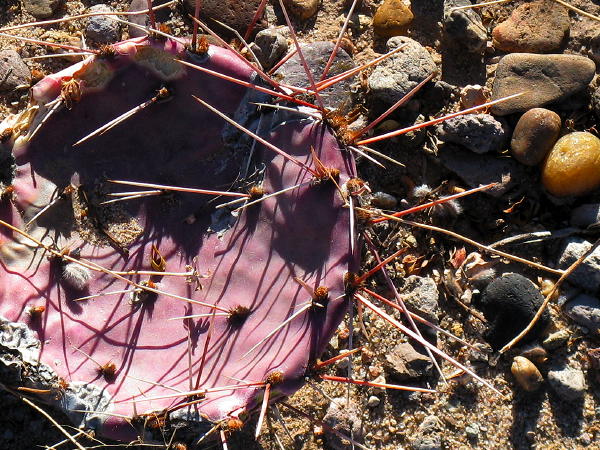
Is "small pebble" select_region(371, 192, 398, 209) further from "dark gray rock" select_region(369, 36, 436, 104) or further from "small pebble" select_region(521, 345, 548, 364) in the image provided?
"small pebble" select_region(521, 345, 548, 364)

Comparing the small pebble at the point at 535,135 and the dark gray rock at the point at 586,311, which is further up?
the small pebble at the point at 535,135

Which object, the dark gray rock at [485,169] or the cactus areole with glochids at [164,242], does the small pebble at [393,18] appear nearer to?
the dark gray rock at [485,169]

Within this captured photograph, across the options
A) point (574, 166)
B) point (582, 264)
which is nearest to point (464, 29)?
point (574, 166)

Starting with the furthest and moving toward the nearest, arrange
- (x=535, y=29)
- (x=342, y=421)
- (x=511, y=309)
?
1. (x=535, y=29)
2. (x=511, y=309)
3. (x=342, y=421)

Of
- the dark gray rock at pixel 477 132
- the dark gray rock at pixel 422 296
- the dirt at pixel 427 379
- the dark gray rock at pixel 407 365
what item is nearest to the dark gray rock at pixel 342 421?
the dirt at pixel 427 379

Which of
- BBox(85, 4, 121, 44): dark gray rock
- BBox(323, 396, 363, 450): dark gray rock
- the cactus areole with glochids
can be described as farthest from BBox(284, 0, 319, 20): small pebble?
BBox(323, 396, 363, 450): dark gray rock

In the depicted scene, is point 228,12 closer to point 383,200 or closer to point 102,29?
point 102,29
